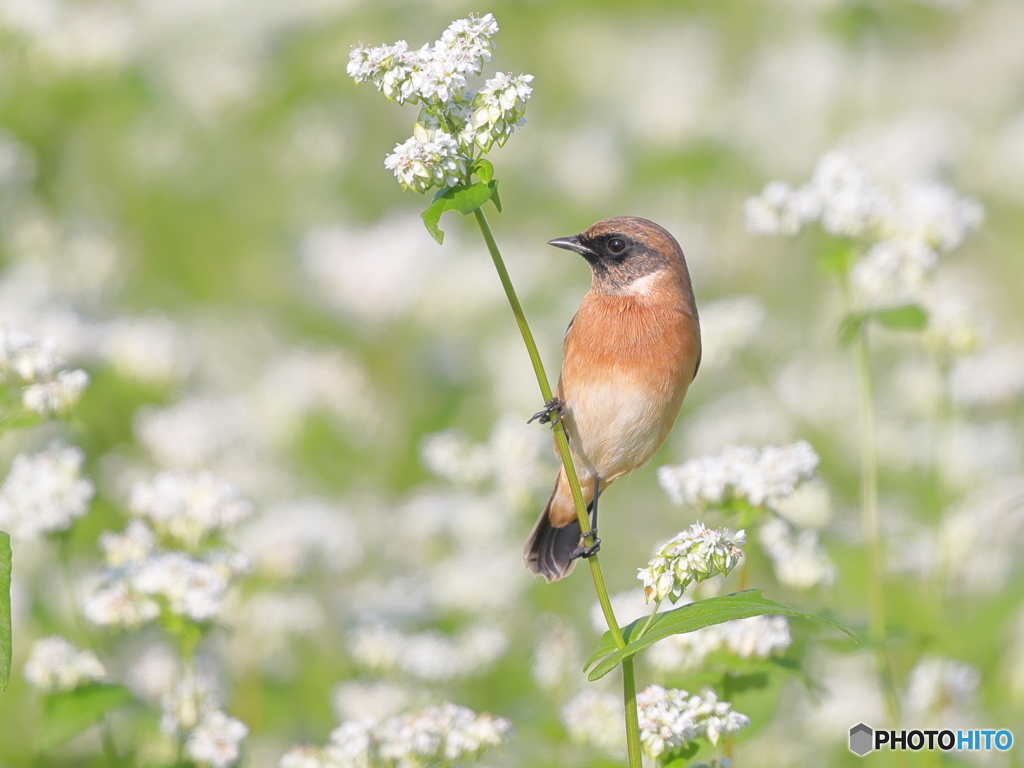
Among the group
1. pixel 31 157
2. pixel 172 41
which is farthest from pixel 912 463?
pixel 172 41

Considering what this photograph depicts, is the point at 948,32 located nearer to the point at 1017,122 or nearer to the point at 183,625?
the point at 1017,122

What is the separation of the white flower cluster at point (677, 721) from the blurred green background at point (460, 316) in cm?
33

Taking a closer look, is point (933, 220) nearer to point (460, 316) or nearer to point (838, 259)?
point (838, 259)

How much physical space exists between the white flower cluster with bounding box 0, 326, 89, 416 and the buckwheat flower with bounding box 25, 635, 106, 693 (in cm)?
82

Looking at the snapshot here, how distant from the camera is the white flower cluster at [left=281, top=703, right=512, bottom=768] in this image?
330 cm

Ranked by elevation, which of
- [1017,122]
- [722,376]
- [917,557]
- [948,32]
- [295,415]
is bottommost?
[917,557]

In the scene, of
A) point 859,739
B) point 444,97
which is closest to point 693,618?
point 444,97

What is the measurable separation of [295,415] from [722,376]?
346 cm

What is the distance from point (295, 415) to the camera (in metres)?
7.74

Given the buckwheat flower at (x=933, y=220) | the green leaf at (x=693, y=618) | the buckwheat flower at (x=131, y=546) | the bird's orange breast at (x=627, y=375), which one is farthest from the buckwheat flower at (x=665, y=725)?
the buckwheat flower at (x=933, y=220)

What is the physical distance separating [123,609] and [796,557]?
2209 millimetres

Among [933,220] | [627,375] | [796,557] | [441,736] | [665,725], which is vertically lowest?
[665,725]

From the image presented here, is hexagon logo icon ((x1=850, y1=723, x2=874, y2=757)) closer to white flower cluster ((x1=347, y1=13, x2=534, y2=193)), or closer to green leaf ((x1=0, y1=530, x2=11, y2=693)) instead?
white flower cluster ((x1=347, y1=13, x2=534, y2=193))

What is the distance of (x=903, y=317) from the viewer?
4102mm
